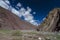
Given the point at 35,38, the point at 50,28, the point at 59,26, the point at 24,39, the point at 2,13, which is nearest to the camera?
the point at 24,39

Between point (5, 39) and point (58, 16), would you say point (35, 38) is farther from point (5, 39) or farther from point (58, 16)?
point (58, 16)

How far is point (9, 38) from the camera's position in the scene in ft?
24.8

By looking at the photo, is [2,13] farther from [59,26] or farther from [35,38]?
[35,38]

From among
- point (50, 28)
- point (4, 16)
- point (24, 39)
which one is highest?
point (4, 16)

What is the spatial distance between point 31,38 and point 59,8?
14484mm

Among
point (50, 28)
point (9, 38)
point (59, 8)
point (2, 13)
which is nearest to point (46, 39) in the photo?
point (9, 38)

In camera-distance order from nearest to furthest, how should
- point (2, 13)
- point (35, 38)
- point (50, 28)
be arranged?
point (35, 38), point (50, 28), point (2, 13)

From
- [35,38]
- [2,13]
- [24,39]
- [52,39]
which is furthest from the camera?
[2,13]

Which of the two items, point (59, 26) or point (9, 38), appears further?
point (59, 26)

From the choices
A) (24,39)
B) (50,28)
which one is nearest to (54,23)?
(50,28)

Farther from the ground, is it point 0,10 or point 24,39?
point 0,10

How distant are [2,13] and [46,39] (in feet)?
461

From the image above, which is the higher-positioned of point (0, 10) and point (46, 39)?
point (0, 10)

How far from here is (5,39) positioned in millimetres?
7504
